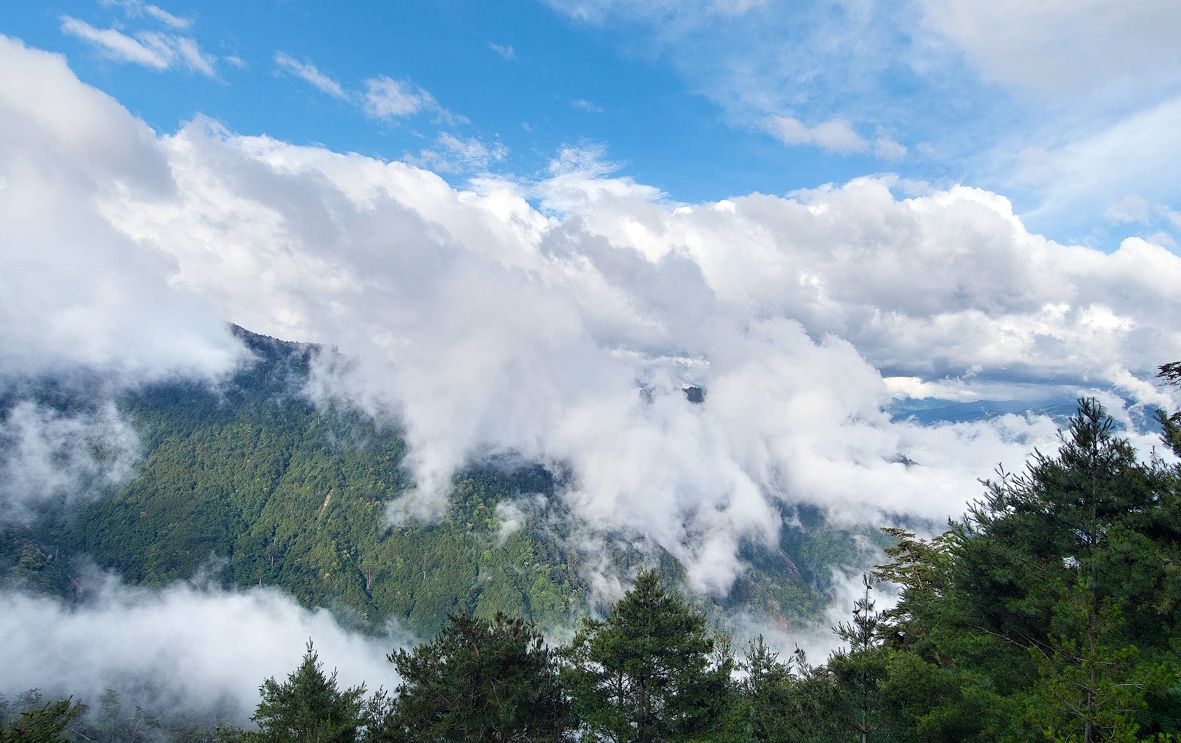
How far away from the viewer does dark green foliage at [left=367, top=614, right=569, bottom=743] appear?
27.2 meters

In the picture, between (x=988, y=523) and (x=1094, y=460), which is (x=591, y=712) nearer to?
(x=988, y=523)

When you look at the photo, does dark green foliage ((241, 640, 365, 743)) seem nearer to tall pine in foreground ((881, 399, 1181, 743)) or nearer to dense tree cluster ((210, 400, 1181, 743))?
dense tree cluster ((210, 400, 1181, 743))

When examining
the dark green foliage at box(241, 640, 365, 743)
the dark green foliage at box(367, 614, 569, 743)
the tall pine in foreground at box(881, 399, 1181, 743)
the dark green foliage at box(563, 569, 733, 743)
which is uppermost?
the tall pine in foreground at box(881, 399, 1181, 743)

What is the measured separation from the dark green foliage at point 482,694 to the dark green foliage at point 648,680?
7.97 ft

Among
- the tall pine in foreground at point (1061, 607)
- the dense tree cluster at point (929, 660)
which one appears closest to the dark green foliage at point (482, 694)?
the dense tree cluster at point (929, 660)

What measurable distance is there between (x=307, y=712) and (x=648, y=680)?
19.9m

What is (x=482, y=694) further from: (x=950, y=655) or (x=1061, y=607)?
(x=1061, y=607)

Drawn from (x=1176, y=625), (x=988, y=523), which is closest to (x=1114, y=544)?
(x=1176, y=625)

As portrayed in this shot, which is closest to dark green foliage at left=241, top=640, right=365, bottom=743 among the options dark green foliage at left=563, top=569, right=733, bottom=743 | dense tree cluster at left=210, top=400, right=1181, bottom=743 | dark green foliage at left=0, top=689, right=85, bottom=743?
dense tree cluster at left=210, top=400, right=1181, bottom=743

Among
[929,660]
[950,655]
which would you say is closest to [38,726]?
[950,655]

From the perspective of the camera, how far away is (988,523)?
24.8 metres

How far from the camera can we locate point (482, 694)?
92.5 feet

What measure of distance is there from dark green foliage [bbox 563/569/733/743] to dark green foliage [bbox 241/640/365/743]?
43.7 ft

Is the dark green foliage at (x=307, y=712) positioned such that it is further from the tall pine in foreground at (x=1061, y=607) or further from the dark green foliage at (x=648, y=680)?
the tall pine in foreground at (x=1061, y=607)
